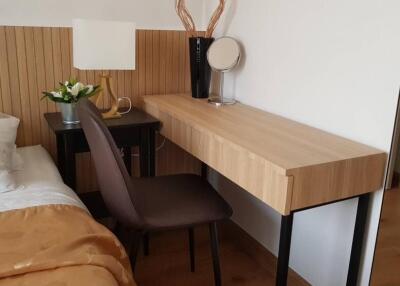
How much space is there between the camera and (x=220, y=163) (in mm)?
1573

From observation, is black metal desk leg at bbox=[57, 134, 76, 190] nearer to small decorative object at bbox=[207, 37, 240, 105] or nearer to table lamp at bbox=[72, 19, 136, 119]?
table lamp at bbox=[72, 19, 136, 119]

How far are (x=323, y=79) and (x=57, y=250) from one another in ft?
3.80

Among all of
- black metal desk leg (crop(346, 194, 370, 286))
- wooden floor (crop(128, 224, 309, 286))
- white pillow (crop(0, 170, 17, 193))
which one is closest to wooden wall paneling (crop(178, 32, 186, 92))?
wooden floor (crop(128, 224, 309, 286))

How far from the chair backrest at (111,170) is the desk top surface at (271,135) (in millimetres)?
404

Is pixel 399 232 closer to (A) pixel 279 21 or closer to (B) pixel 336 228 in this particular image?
(B) pixel 336 228

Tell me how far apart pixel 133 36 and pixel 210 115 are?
0.53 meters

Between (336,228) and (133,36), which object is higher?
(133,36)

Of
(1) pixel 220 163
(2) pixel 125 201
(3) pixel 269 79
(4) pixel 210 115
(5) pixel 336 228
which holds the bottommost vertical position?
(5) pixel 336 228

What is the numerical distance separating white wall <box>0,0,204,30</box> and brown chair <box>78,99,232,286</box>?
26.7 inches

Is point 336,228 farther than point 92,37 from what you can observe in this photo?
No

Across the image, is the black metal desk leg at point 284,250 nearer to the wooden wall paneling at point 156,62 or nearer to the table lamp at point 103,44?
the table lamp at point 103,44

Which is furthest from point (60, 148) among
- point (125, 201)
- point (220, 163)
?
point (220, 163)

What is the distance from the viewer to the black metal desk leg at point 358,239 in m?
1.47

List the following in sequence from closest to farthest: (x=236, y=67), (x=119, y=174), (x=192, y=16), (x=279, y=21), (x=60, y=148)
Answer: (x=119, y=174) < (x=279, y=21) < (x=60, y=148) < (x=236, y=67) < (x=192, y=16)
